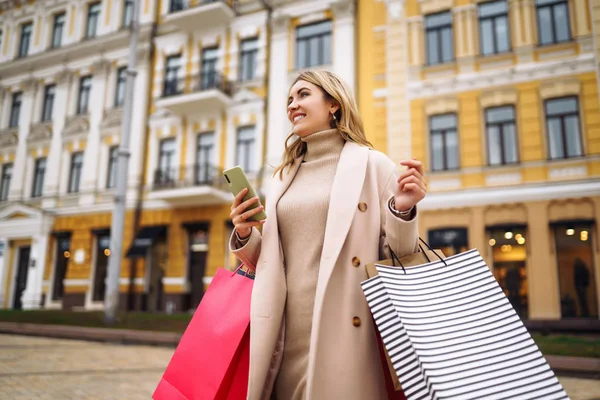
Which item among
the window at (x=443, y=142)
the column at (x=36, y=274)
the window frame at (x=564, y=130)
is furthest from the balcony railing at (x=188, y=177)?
the window frame at (x=564, y=130)

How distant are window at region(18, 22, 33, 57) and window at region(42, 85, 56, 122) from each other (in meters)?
2.37

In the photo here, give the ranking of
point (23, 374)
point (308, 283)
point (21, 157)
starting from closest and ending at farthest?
1. point (308, 283)
2. point (23, 374)
3. point (21, 157)

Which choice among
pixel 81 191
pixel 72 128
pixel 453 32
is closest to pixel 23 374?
pixel 453 32

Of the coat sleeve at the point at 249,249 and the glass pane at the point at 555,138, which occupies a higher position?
the glass pane at the point at 555,138

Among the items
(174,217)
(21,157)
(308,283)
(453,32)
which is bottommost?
(308,283)

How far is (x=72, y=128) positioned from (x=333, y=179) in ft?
74.3

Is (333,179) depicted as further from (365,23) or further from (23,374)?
(365,23)

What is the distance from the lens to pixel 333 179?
2.11m

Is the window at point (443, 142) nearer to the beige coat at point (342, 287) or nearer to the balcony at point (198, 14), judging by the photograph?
the balcony at point (198, 14)

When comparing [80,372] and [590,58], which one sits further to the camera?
[590,58]

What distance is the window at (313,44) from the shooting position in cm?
1761

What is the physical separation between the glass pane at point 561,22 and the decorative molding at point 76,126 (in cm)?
1844

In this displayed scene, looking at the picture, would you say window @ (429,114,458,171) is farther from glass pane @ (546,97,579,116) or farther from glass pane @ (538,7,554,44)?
glass pane @ (538,7,554,44)

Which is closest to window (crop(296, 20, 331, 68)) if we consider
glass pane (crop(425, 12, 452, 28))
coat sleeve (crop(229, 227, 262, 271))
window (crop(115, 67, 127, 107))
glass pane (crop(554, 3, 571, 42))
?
glass pane (crop(425, 12, 452, 28))
